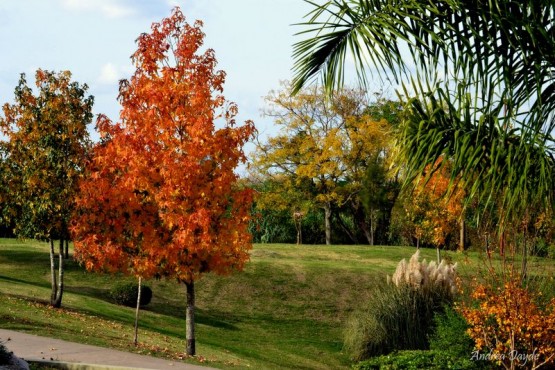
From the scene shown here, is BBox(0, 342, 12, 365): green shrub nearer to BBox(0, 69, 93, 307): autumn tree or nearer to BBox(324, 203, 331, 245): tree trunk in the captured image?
BBox(0, 69, 93, 307): autumn tree

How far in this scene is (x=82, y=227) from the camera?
19344 mm

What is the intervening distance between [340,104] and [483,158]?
38.7m

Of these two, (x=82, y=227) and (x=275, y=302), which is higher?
(x=82, y=227)

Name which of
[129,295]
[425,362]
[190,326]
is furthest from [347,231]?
[425,362]

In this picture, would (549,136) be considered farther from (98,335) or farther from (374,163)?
(374,163)

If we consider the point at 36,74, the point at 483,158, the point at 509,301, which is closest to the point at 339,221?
the point at 36,74

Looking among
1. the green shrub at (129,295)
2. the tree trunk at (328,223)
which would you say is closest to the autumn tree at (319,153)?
the tree trunk at (328,223)

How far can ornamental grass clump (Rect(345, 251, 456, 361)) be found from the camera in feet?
67.3

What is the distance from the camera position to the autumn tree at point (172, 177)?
685 inches

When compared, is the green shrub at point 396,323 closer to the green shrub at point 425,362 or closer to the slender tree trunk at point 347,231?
the green shrub at point 425,362

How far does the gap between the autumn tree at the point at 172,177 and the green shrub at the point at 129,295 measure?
961cm

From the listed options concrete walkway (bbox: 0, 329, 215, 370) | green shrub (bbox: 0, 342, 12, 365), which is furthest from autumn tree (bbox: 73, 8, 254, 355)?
green shrub (bbox: 0, 342, 12, 365)

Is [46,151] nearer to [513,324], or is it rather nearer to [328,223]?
[513,324]

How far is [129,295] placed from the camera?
2839 cm
